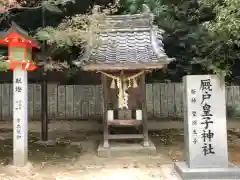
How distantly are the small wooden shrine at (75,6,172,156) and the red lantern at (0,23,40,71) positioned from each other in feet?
5.36

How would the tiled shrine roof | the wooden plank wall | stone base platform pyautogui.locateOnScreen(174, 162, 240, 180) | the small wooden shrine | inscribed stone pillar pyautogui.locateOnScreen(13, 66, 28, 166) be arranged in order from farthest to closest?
the wooden plank wall → the small wooden shrine → the tiled shrine roof → inscribed stone pillar pyautogui.locateOnScreen(13, 66, 28, 166) → stone base platform pyautogui.locateOnScreen(174, 162, 240, 180)

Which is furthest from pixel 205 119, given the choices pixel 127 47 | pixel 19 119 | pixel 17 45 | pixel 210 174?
pixel 17 45

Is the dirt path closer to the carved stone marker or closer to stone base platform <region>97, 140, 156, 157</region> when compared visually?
stone base platform <region>97, 140, 156, 157</region>

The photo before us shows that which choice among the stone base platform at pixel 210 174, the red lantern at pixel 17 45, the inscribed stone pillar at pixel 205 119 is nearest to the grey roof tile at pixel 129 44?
the red lantern at pixel 17 45

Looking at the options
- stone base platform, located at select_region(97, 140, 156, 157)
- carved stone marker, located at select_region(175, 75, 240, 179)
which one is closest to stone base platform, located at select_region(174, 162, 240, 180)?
carved stone marker, located at select_region(175, 75, 240, 179)

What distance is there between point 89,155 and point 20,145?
2.53 meters

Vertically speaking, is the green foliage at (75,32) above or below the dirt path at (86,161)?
above

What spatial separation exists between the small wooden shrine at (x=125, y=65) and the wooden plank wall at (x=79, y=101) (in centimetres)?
464

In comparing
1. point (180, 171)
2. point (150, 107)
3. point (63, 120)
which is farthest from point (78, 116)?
point (180, 171)

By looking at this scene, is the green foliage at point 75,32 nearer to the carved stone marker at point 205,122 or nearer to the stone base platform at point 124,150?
the carved stone marker at point 205,122

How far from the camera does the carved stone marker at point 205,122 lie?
849cm

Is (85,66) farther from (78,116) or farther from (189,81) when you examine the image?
(78,116)

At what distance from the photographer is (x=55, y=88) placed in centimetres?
1634

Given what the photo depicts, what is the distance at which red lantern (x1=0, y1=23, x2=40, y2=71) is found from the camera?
9.06 metres
